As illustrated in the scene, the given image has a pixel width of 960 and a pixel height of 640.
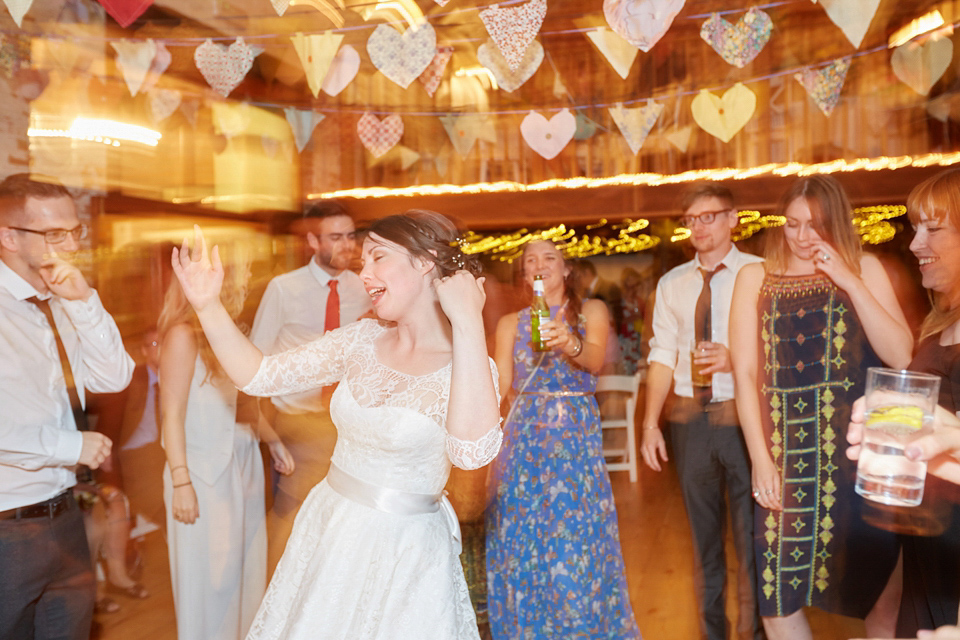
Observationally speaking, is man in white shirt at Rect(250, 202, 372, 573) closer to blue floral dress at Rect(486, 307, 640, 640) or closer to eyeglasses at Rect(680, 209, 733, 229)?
blue floral dress at Rect(486, 307, 640, 640)

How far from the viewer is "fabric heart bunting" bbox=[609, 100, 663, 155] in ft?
12.9

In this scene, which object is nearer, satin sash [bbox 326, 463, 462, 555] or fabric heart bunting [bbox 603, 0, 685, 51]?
satin sash [bbox 326, 463, 462, 555]

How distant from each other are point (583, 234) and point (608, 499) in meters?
3.52

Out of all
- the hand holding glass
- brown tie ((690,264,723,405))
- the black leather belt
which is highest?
brown tie ((690,264,723,405))

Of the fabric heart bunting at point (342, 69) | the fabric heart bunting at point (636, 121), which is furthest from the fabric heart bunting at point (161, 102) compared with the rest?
the fabric heart bunting at point (636, 121)

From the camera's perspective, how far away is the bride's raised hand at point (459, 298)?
1.36 m

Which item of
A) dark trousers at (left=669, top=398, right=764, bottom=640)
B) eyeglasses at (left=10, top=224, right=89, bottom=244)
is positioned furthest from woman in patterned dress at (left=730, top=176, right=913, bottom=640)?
eyeglasses at (left=10, top=224, right=89, bottom=244)

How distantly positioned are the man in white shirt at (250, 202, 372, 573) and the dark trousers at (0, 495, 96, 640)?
84 centimetres

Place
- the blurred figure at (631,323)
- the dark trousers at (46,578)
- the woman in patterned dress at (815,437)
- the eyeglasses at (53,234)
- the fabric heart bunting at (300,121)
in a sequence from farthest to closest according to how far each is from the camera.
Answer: the blurred figure at (631,323) < the fabric heart bunting at (300,121) < the woman in patterned dress at (815,437) < the eyeglasses at (53,234) < the dark trousers at (46,578)

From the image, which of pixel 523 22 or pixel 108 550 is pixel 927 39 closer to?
pixel 523 22

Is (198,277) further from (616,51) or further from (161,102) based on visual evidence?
(161,102)

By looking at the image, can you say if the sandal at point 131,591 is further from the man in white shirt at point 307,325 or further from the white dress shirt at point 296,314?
the white dress shirt at point 296,314

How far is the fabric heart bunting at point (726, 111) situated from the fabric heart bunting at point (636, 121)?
46 centimetres

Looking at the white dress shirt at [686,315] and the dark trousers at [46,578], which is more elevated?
the white dress shirt at [686,315]
